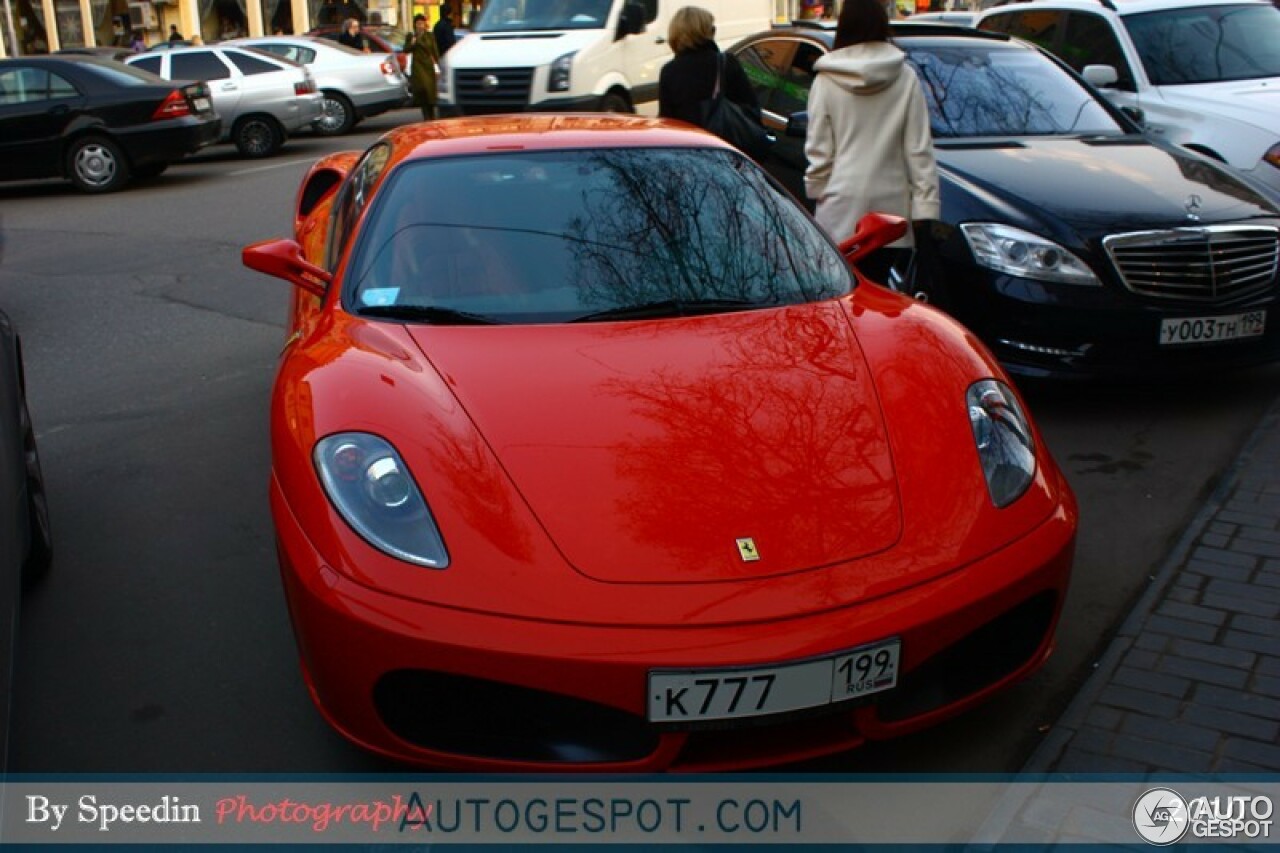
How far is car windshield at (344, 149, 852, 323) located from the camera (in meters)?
3.89

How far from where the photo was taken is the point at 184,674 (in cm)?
375

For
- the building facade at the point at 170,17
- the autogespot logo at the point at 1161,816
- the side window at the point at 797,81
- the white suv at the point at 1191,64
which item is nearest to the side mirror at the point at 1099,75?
the white suv at the point at 1191,64

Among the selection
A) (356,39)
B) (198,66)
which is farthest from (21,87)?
(356,39)

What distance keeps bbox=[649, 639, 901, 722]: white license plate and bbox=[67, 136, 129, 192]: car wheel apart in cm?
1381

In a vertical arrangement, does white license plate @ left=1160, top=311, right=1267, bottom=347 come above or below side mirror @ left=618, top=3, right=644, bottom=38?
below

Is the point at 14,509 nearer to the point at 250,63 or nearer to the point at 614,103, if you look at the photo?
the point at 614,103

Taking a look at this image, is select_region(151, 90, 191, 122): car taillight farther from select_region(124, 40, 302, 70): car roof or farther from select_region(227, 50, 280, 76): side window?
select_region(124, 40, 302, 70): car roof

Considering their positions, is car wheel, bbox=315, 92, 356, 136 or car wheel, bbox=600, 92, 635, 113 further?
car wheel, bbox=315, 92, 356, 136

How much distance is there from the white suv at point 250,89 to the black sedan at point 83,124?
2.95m

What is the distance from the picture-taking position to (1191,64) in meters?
9.00

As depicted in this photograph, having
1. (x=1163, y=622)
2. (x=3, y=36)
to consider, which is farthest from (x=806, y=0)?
(x=1163, y=622)

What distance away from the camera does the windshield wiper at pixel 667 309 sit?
379 centimetres

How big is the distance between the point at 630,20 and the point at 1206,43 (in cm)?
674

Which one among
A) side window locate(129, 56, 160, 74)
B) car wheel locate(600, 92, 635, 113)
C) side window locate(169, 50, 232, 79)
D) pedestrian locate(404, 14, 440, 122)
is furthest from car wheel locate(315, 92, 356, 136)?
car wheel locate(600, 92, 635, 113)
